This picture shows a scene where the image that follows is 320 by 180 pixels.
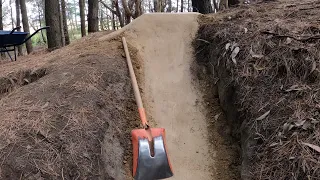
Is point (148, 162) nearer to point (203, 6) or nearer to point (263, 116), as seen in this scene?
point (263, 116)

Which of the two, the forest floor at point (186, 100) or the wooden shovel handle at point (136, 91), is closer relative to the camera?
the forest floor at point (186, 100)

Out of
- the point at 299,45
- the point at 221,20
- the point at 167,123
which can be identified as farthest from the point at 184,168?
the point at 221,20

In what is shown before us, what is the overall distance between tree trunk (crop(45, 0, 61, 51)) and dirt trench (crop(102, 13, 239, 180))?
2538mm

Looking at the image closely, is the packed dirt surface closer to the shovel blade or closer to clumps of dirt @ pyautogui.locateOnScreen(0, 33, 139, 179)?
clumps of dirt @ pyautogui.locateOnScreen(0, 33, 139, 179)

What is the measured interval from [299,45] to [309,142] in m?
1.26

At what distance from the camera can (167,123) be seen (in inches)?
162

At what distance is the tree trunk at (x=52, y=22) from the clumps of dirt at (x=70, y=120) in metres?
2.70

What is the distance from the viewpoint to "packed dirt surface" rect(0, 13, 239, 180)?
2.90 m

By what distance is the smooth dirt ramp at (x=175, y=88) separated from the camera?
146 inches

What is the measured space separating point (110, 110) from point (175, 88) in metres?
1.25

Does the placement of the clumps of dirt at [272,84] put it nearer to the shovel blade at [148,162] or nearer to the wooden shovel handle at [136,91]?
the shovel blade at [148,162]

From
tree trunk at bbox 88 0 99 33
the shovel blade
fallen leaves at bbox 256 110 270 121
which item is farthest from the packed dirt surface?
tree trunk at bbox 88 0 99 33

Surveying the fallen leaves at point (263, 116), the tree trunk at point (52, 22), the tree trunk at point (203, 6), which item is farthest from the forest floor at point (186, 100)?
the tree trunk at point (52, 22)

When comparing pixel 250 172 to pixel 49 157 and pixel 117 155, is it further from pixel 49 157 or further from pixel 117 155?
pixel 49 157
